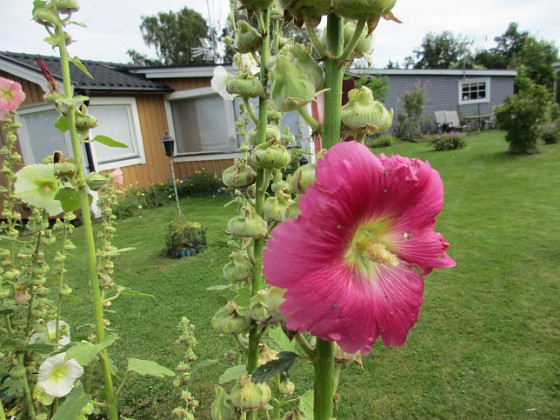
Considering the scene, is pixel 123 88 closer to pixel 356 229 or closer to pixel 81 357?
pixel 81 357

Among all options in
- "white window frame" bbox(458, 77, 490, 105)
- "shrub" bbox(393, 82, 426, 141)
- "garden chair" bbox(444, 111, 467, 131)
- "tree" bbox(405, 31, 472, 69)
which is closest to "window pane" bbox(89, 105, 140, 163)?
"shrub" bbox(393, 82, 426, 141)

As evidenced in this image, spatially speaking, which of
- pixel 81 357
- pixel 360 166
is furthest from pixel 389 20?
pixel 81 357

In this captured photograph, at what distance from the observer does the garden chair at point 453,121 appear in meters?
23.6

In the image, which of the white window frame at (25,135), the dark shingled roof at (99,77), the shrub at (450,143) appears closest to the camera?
the dark shingled roof at (99,77)

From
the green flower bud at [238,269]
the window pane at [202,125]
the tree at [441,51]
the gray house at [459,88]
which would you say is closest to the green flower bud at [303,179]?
the green flower bud at [238,269]

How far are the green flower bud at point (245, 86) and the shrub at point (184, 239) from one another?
607 centimetres

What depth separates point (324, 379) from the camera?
0.71 metres

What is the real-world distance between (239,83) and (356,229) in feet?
1.93

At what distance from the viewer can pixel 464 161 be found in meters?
14.0

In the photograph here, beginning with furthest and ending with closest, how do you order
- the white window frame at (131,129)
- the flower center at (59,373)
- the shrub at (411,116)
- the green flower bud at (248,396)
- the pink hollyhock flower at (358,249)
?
1. the shrub at (411,116)
2. the white window frame at (131,129)
3. the flower center at (59,373)
4. the green flower bud at (248,396)
5. the pink hollyhock flower at (358,249)

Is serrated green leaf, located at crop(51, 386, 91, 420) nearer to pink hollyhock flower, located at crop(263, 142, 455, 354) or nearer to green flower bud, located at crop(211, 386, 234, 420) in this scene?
green flower bud, located at crop(211, 386, 234, 420)

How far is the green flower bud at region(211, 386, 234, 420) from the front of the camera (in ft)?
3.33

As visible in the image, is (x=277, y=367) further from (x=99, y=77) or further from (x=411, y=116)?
(x=411, y=116)

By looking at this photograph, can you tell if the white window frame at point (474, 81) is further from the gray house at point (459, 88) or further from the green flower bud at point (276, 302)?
the green flower bud at point (276, 302)
